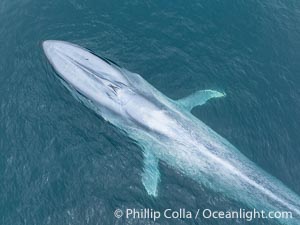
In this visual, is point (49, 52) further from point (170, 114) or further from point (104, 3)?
point (170, 114)

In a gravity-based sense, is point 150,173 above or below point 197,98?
below

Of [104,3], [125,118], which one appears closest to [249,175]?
[125,118]

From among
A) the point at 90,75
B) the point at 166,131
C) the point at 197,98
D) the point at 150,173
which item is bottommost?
the point at 150,173

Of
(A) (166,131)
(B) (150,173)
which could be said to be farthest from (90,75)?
(B) (150,173)

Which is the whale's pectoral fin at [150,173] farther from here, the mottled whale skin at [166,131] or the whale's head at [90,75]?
the whale's head at [90,75]

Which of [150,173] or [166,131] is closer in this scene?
[150,173]

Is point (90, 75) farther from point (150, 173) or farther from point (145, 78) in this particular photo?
point (150, 173)

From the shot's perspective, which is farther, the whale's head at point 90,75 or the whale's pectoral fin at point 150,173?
the whale's head at point 90,75

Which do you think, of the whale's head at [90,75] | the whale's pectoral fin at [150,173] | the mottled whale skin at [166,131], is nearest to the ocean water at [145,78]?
the whale's pectoral fin at [150,173]
